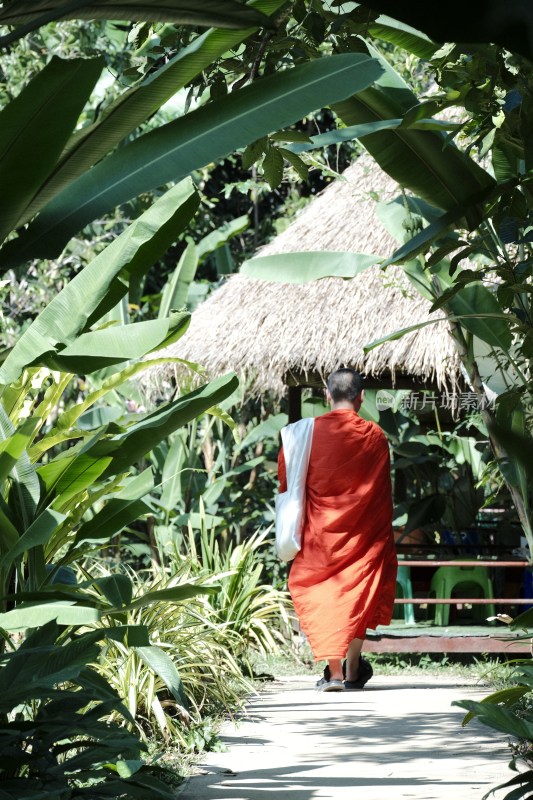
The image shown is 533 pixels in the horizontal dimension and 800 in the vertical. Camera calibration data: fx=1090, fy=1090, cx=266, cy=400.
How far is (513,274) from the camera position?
3.82m

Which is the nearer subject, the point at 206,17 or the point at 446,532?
the point at 206,17

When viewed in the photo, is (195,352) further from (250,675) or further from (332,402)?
(250,675)

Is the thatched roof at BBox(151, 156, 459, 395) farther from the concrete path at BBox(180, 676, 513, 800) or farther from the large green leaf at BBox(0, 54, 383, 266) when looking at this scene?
the large green leaf at BBox(0, 54, 383, 266)

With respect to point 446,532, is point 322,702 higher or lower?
lower

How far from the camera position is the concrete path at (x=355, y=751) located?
3.88 m

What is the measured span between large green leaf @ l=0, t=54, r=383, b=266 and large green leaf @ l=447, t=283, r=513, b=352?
7.64 feet

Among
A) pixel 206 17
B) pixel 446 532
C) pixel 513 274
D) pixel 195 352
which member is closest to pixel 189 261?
pixel 195 352

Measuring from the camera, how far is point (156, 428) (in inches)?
131

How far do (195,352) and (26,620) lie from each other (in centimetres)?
567

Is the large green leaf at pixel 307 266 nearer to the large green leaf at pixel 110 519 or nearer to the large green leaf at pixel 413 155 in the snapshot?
the large green leaf at pixel 413 155

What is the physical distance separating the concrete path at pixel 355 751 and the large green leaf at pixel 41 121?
7.34 feet

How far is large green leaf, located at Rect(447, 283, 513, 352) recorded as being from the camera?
4816 millimetres

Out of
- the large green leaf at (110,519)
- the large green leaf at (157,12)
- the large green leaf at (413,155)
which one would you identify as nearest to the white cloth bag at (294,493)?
the large green leaf at (413,155)

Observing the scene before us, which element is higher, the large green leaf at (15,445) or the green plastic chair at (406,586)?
the large green leaf at (15,445)
